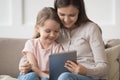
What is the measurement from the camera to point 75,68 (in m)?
1.41

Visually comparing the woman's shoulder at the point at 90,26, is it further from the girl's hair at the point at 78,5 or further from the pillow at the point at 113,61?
the pillow at the point at 113,61

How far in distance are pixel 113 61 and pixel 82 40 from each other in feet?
0.92

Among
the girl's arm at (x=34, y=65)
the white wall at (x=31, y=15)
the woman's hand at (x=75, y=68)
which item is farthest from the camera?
the white wall at (x=31, y=15)

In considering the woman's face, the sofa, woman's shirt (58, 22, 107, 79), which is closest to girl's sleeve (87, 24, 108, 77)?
woman's shirt (58, 22, 107, 79)

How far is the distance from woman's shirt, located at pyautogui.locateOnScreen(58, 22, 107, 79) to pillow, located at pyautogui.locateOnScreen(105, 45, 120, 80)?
174mm

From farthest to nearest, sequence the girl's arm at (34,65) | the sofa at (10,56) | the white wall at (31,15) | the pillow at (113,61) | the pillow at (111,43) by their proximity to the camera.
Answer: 1. the white wall at (31,15)
2. the sofa at (10,56)
3. the pillow at (111,43)
4. the pillow at (113,61)
5. the girl's arm at (34,65)

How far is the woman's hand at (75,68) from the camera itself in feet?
4.62

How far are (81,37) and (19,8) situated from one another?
3.26 feet

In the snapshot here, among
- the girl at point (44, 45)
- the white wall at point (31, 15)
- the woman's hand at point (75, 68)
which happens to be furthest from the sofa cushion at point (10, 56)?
the woman's hand at point (75, 68)

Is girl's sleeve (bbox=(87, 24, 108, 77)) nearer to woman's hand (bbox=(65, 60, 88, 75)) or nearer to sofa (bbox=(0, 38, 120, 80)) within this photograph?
woman's hand (bbox=(65, 60, 88, 75))

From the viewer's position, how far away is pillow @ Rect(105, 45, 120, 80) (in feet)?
5.58

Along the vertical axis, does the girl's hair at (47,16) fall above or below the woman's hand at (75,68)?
above

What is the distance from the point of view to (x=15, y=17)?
2.43 metres

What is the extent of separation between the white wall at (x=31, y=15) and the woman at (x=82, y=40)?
0.61 metres
